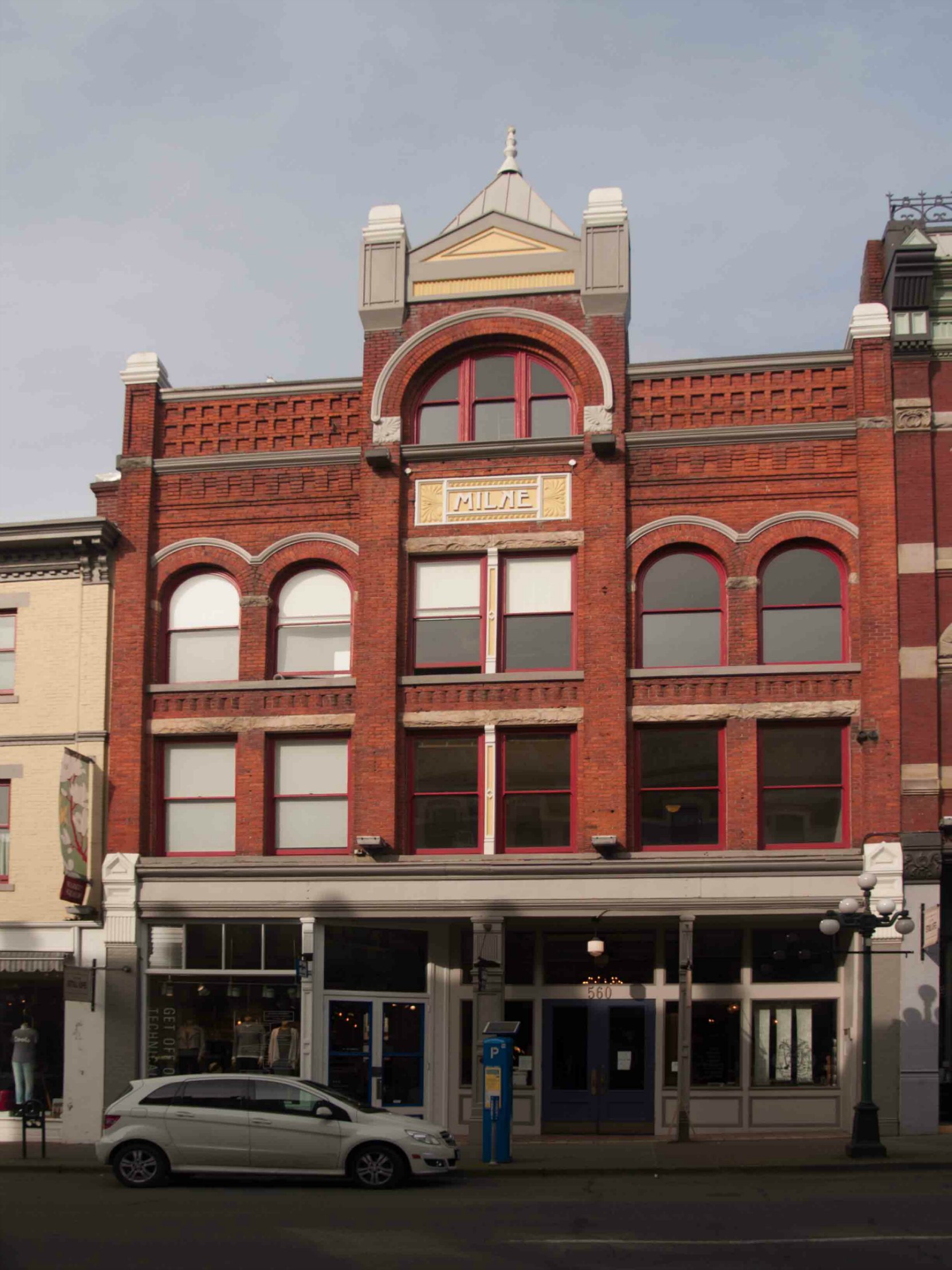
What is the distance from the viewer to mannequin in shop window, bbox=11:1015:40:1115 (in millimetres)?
26438

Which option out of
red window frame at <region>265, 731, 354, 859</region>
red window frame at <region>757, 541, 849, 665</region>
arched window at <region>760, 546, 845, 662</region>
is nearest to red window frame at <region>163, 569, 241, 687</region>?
red window frame at <region>265, 731, 354, 859</region>

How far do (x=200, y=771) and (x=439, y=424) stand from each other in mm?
7452

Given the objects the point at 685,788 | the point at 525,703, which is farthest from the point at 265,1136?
the point at 685,788

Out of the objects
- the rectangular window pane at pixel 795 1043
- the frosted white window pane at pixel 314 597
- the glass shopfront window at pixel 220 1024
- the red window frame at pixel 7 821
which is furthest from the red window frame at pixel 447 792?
the red window frame at pixel 7 821

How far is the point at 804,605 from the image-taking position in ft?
85.9

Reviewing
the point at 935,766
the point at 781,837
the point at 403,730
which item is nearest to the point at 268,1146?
the point at 403,730

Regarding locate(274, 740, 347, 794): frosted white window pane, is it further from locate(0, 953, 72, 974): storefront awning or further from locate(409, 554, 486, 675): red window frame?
locate(0, 953, 72, 974): storefront awning

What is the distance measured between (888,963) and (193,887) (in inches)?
454

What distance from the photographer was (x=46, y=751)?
27.7 meters

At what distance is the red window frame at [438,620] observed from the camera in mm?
26781

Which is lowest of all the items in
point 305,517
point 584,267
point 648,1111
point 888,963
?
point 648,1111

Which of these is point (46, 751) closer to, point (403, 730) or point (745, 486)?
point (403, 730)

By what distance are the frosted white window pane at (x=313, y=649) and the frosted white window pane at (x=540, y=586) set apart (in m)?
2.99

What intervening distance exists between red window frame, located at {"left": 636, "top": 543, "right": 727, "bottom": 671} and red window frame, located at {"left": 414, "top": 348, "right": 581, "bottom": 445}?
267cm
